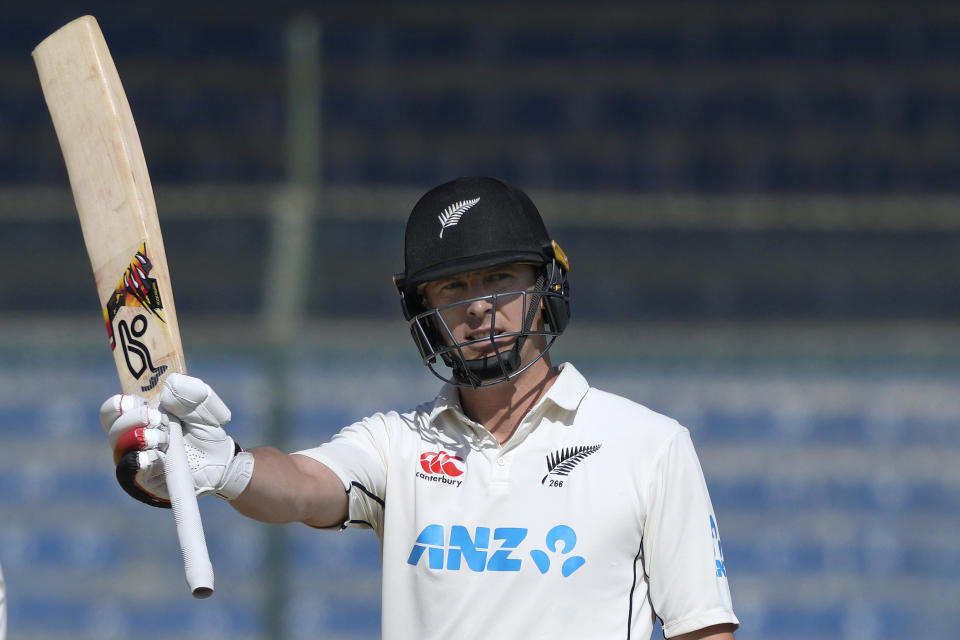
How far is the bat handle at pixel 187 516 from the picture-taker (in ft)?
5.76

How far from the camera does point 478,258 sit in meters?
2.07

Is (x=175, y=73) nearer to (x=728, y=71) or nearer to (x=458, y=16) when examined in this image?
(x=458, y=16)

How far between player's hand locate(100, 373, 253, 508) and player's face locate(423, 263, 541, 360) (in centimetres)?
41

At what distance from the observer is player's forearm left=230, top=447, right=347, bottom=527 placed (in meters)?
1.95

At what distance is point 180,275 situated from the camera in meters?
5.19

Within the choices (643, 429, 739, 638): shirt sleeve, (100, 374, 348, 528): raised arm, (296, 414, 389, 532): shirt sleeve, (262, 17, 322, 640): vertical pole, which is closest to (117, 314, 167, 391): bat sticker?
(100, 374, 348, 528): raised arm

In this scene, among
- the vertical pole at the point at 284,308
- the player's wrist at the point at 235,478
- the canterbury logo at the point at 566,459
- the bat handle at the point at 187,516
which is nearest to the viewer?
the bat handle at the point at 187,516

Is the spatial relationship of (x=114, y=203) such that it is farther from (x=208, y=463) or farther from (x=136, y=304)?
(x=208, y=463)

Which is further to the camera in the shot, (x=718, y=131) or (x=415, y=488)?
(x=718, y=131)

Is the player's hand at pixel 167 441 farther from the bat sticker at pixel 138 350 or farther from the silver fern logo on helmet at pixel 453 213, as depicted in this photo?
the silver fern logo on helmet at pixel 453 213

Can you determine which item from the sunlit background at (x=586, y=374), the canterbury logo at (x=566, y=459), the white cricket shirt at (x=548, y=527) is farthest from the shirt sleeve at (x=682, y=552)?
the sunlit background at (x=586, y=374)

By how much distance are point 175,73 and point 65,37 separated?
4.30 metres

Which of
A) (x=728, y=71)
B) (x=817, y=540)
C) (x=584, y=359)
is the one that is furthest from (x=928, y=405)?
(x=728, y=71)

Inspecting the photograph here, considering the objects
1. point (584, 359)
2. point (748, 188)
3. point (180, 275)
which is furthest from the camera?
point (748, 188)
